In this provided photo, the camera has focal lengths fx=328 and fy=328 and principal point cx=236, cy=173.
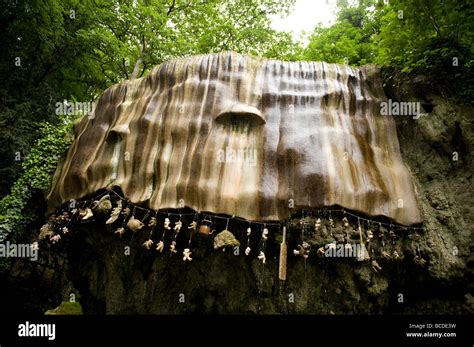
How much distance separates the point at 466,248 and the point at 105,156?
634 centimetres

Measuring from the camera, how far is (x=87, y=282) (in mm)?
7695

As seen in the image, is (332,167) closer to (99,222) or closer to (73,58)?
(99,222)

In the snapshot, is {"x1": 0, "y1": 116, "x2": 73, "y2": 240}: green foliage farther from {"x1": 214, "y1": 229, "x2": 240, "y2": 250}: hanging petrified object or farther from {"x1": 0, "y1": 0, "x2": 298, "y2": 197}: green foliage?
{"x1": 214, "y1": 229, "x2": 240, "y2": 250}: hanging petrified object

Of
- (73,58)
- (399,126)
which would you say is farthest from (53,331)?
(73,58)

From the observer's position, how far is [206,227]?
4.89 meters

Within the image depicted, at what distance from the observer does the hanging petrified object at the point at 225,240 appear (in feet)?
15.8

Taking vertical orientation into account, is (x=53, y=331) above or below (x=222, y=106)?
below

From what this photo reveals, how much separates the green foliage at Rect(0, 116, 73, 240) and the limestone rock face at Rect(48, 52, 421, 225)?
5.86 feet

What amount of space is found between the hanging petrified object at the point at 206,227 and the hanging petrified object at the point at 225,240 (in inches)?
6.3

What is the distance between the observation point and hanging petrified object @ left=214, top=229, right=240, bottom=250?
4828 mm

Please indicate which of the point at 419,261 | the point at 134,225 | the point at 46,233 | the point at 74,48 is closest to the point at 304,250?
the point at 419,261

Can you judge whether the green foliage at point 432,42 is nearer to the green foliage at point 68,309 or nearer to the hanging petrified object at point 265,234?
the hanging petrified object at point 265,234

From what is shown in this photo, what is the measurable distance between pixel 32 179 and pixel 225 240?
6.17m

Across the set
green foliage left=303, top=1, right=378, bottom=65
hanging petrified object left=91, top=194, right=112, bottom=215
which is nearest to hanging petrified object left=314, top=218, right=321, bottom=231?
hanging petrified object left=91, top=194, right=112, bottom=215
